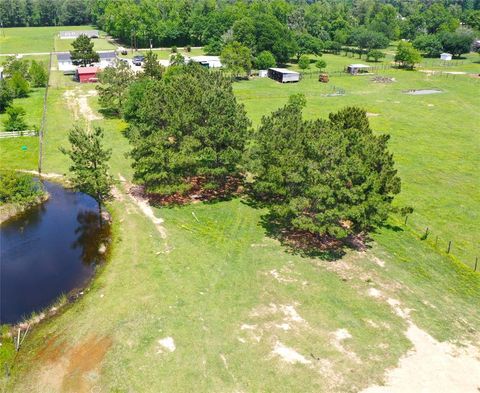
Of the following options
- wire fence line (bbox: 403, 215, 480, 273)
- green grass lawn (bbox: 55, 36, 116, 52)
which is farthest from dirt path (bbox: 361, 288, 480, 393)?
green grass lawn (bbox: 55, 36, 116, 52)

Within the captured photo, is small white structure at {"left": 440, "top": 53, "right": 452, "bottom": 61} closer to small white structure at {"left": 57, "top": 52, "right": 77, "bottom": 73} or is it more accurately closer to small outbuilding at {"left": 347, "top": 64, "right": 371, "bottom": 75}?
small outbuilding at {"left": 347, "top": 64, "right": 371, "bottom": 75}

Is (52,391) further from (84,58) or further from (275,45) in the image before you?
(275,45)

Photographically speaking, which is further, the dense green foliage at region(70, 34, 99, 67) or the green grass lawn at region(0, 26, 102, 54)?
the green grass lawn at region(0, 26, 102, 54)

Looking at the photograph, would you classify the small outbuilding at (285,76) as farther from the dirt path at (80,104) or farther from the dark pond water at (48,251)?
the dark pond water at (48,251)

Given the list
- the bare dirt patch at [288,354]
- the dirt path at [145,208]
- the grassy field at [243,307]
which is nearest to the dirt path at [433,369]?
the grassy field at [243,307]

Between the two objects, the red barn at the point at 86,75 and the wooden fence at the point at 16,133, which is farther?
the red barn at the point at 86,75

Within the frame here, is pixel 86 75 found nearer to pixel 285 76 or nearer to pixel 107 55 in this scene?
pixel 107 55
